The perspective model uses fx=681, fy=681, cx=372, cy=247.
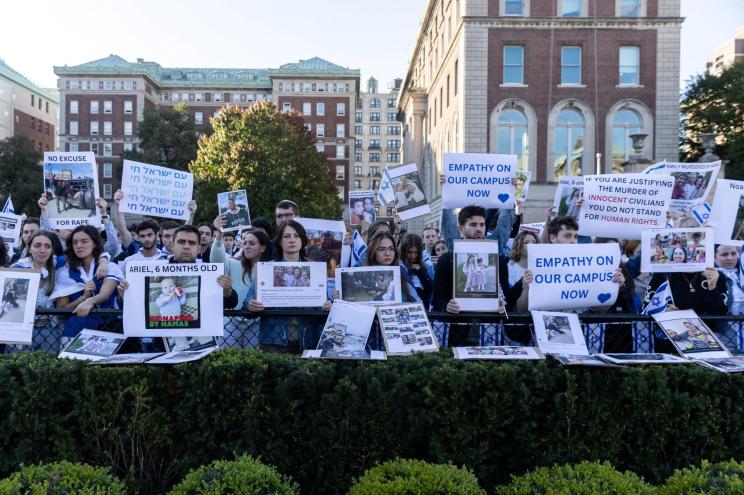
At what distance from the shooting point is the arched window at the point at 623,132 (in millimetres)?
36188

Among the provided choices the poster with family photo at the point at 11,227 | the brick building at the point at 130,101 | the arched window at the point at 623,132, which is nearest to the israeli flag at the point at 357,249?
the poster with family photo at the point at 11,227

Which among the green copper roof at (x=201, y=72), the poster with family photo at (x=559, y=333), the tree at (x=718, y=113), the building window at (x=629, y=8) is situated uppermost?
the green copper roof at (x=201, y=72)

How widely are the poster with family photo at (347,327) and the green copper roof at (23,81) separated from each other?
111m

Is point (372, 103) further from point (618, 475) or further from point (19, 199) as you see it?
point (618, 475)

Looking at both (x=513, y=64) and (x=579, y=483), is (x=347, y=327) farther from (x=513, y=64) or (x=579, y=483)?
(x=513, y=64)

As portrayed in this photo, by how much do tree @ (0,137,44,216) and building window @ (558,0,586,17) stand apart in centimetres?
5219

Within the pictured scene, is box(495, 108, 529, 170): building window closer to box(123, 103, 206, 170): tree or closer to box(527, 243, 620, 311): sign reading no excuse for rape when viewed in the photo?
box(527, 243, 620, 311): sign reading no excuse for rape

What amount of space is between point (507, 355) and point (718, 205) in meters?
3.54

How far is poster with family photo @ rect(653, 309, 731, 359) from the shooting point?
4.88 m

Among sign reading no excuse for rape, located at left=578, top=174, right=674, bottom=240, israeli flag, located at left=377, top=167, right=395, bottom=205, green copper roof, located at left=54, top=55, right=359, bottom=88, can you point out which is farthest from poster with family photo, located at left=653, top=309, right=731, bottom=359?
green copper roof, located at left=54, top=55, right=359, bottom=88

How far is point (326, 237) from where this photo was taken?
24.9 feet

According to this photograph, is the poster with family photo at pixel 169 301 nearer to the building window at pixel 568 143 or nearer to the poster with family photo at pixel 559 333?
the poster with family photo at pixel 559 333

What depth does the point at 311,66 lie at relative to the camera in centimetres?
10500

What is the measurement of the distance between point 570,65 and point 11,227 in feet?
108
